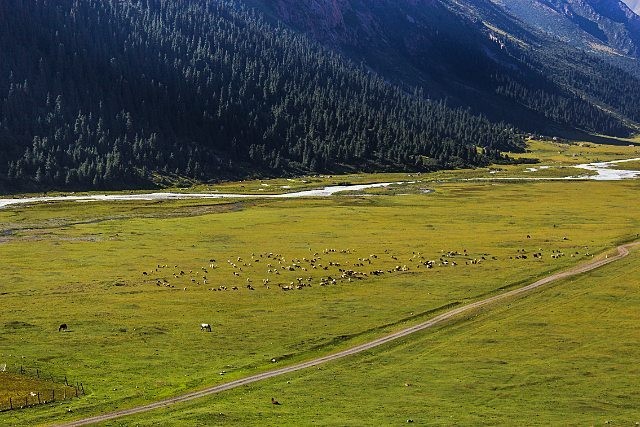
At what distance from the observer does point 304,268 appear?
109 metres

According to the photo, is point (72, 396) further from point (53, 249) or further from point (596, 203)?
point (596, 203)

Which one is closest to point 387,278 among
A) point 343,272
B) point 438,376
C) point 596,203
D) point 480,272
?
point 343,272

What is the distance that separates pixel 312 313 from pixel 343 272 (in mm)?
22548

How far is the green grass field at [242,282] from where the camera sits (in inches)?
2491

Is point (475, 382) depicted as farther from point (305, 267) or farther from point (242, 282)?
point (305, 267)

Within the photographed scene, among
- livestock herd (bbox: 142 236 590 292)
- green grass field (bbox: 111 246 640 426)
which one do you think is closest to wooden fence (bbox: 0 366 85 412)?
green grass field (bbox: 111 246 640 426)

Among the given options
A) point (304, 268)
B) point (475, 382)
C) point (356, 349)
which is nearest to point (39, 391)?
point (356, 349)

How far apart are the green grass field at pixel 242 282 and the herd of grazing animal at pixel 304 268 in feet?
1.35

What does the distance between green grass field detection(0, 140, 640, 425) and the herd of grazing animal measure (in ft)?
1.35

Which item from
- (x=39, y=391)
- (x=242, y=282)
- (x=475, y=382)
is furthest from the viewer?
(x=242, y=282)

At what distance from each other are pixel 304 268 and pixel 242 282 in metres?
11.8

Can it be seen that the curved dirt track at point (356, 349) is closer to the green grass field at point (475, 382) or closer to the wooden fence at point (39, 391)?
the green grass field at point (475, 382)

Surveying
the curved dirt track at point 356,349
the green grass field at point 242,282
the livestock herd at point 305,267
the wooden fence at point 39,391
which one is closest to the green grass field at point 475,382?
the green grass field at point 242,282

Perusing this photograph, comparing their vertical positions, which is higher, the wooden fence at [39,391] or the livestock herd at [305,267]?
the livestock herd at [305,267]
